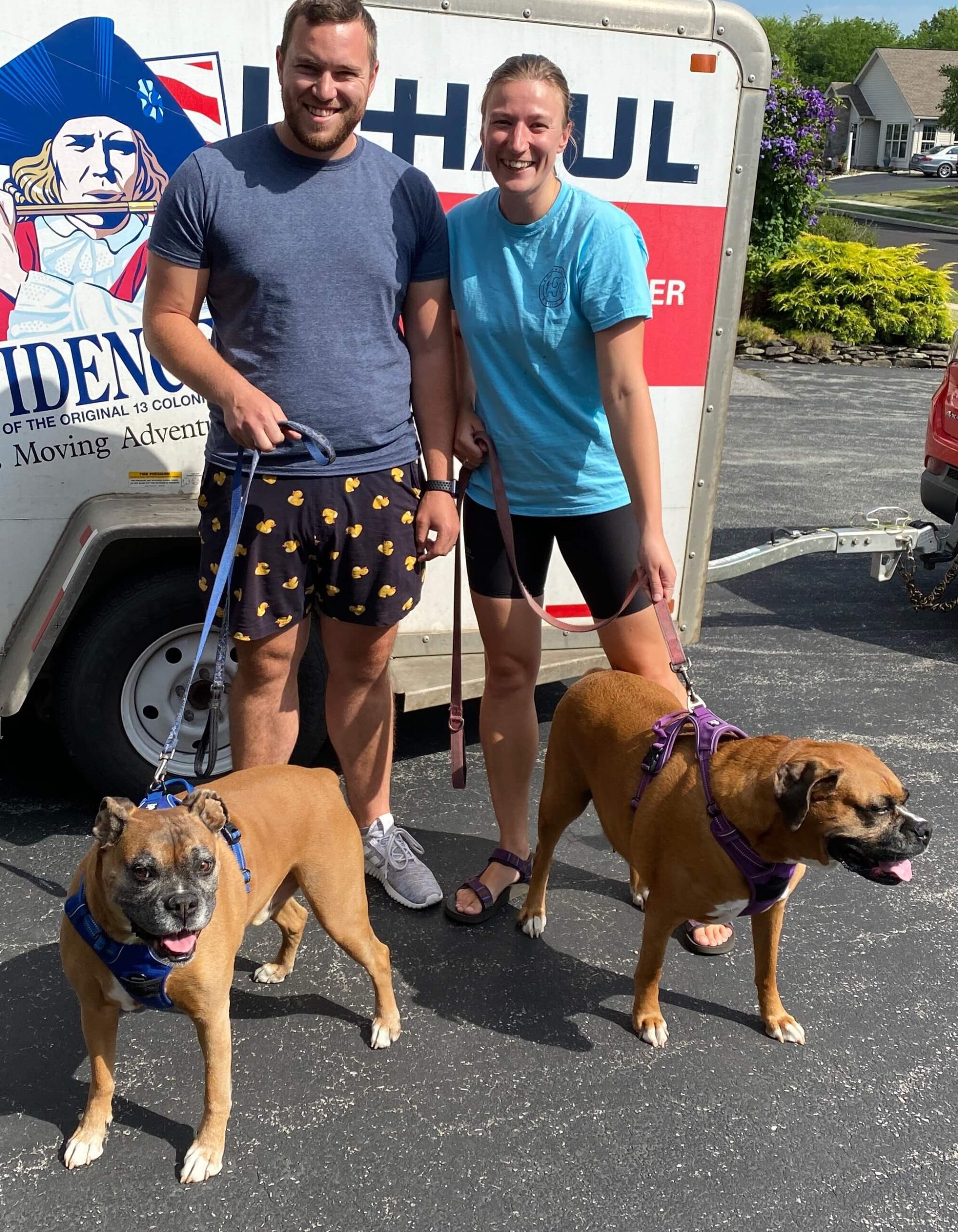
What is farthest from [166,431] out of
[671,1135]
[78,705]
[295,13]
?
[671,1135]

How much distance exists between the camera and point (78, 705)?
3.75 meters

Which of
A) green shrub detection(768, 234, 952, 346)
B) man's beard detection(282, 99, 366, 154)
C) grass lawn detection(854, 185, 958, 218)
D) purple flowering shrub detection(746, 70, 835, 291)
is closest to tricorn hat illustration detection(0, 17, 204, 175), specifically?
man's beard detection(282, 99, 366, 154)

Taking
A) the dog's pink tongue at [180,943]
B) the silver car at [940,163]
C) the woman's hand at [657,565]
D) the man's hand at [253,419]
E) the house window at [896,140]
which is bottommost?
the dog's pink tongue at [180,943]

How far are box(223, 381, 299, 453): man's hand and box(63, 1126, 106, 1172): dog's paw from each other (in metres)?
1.64

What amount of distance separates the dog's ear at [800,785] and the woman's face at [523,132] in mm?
1594

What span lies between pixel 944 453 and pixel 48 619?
15.3ft

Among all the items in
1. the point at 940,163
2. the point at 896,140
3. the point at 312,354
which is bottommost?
the point at 312,354

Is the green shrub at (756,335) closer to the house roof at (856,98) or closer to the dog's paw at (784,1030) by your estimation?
the dog's paw at (784,1030)

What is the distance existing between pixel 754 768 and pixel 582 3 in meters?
2.46

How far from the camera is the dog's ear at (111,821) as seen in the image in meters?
2.23

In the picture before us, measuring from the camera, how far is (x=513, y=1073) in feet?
9.34

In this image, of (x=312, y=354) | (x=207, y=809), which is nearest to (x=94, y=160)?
(x=312, y=354)

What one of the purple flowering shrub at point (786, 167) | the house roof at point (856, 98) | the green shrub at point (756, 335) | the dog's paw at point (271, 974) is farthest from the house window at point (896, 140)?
the dog's paw at point (271, 974)

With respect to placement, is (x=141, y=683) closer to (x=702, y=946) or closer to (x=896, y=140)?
(x=702, y=946)
